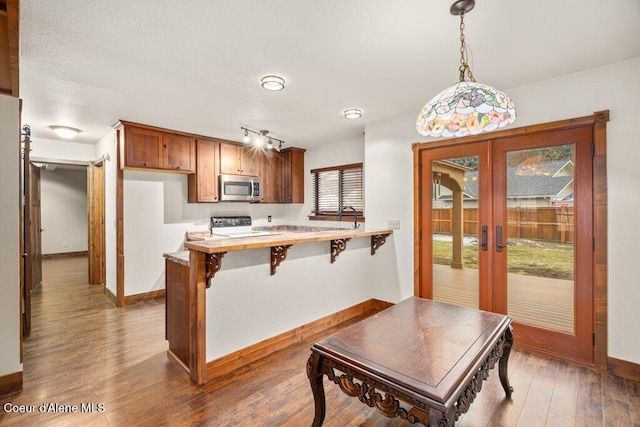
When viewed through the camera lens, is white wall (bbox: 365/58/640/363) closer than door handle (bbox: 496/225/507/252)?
Yes

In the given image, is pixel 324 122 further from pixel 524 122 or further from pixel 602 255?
pixel 602 255

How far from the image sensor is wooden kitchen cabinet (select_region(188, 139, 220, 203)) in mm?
4684

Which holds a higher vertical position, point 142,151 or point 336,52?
point 336,52

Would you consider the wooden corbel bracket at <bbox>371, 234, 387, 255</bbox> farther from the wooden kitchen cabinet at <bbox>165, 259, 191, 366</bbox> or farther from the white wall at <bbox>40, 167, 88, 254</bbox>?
the white wall at <bbox>40, 167, 88, 254</bbox>

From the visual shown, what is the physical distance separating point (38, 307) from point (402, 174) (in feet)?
17.1

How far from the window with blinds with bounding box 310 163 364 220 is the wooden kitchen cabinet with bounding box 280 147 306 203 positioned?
289 mm

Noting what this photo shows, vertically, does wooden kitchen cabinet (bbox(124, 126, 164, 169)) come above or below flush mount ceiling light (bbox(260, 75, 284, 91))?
below

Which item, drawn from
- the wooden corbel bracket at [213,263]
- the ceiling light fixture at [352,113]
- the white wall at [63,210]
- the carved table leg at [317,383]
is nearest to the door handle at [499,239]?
the ceiling light fixture at [352,113]

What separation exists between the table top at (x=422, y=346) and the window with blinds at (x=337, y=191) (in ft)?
9.58

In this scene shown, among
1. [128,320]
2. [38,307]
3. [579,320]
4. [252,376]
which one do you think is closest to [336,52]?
[252,376]

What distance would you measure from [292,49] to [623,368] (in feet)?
11.8

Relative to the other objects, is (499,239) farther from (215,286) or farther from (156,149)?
(156,149)

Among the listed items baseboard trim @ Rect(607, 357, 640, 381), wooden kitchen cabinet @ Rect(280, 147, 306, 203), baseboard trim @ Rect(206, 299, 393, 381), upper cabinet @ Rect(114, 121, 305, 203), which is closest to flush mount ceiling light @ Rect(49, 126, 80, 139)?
upper cabinet @ Rect(114, 121, 305, 203)

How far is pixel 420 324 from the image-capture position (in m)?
1.89
